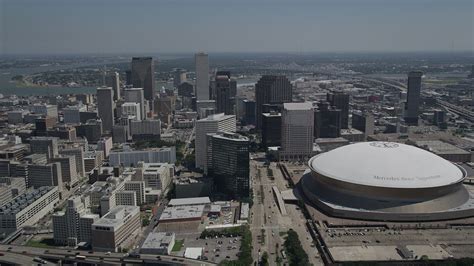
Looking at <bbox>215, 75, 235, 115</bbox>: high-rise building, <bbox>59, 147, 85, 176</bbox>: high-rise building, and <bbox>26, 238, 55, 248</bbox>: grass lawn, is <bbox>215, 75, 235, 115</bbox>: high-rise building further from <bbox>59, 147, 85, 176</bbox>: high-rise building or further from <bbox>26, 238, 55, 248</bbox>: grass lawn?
<bbox>26, 238, 55, 248</bbox>: grass lawn

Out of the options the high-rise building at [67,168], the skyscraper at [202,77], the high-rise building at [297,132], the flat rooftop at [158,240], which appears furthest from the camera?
the skyscraper at [202,77]

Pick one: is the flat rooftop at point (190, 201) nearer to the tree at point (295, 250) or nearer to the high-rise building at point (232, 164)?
the high-rise building at point (232, 164)

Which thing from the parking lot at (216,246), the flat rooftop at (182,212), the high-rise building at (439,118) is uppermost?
the high-rise building at (439,118)

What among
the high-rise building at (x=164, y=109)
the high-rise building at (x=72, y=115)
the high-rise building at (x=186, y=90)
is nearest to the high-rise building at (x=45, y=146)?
→ the high-rise building at (x=72, y=115)

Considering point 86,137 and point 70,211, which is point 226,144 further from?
point 86,137

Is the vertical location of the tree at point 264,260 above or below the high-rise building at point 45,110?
below

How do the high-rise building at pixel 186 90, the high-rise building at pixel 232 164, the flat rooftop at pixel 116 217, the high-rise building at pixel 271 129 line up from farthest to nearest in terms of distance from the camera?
the high-rise building at pixel 186 90
the high-rise building at pixel 271 129
the high-rise building at pixel 232 164
the flat rooftop at pixel 116 217
